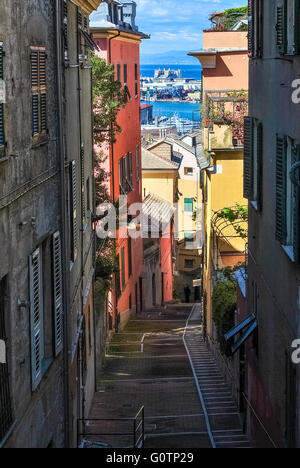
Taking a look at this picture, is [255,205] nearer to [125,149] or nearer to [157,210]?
[125,149]

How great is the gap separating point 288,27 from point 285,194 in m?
2.35

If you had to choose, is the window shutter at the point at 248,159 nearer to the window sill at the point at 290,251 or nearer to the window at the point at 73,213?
the window at the point at 73,213

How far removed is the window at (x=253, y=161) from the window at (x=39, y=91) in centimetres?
442

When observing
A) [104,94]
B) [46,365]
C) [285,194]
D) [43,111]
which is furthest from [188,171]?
[46,365]

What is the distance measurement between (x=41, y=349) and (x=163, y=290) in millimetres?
41540

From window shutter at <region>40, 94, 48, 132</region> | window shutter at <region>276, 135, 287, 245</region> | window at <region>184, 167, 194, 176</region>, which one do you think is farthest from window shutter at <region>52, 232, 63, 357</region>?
window at <region>184, 167, 194, 176</region>

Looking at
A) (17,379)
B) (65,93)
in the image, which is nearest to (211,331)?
(65,93)

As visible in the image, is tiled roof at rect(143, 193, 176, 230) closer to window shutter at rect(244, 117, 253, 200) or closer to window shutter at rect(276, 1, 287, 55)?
window shutter at rect(244, 117, 253, 200)

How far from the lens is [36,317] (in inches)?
496

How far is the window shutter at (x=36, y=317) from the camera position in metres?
12.0

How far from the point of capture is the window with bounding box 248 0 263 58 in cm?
1617

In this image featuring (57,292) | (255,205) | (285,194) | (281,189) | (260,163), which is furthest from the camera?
(255,205)

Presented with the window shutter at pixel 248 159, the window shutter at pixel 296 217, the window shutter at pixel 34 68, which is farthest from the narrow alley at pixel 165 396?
the window shutter at pixel 34 68
